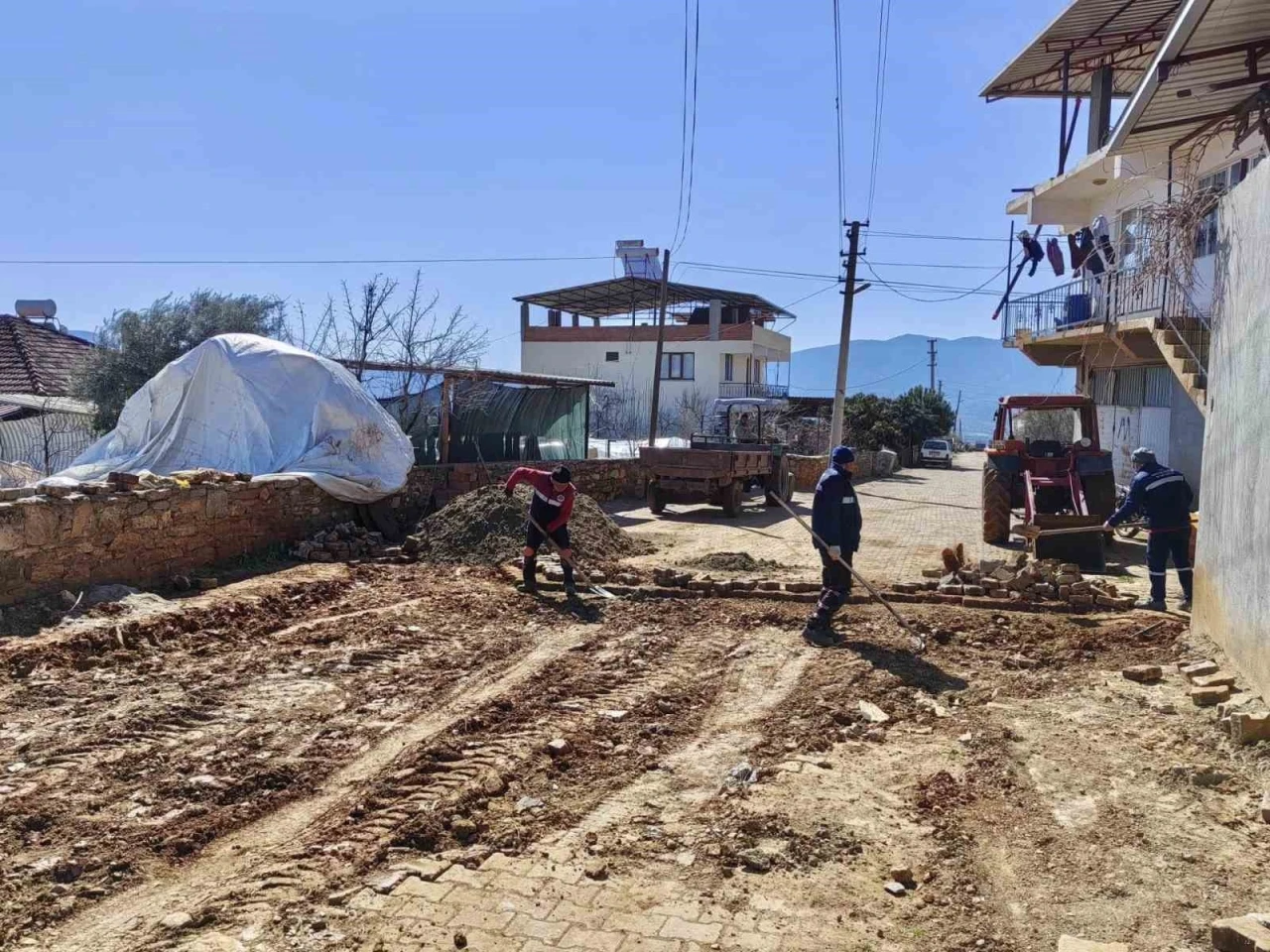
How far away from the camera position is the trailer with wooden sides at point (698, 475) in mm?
16703

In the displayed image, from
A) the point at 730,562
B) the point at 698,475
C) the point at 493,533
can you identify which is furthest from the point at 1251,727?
the point at 698,475

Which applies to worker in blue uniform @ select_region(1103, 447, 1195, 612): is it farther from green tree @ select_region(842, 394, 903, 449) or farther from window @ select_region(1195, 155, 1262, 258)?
green tree @ select_region(842, 394, 903, 449)

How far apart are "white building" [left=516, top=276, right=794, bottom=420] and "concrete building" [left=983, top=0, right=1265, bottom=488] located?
Result: 21676mm

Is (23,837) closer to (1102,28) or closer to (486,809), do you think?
(486,809)

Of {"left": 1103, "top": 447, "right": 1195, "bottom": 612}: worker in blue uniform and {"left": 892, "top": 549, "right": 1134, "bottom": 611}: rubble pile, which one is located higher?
{"left": 1103, "top": 447, "right": 1195, "bottom": 612}: worker in blue uniform

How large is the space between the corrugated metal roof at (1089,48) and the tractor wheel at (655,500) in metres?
11.9

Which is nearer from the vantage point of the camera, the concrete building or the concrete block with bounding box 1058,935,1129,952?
the concrete block with bounding box 1058,935,1129,952

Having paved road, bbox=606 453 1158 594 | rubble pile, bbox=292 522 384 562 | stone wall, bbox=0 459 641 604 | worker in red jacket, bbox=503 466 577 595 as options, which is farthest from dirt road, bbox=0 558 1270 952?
paved road, bbox=606 453 1158 594

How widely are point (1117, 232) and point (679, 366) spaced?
2816 centimetres

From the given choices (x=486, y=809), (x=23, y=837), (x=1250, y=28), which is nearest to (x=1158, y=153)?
(x=1250, y=28)

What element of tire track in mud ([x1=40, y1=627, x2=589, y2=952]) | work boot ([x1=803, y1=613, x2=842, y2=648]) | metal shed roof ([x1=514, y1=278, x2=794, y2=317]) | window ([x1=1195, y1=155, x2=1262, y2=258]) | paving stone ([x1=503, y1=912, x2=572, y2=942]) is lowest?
tire track in mud ([x1=40, y1=627, x2=589, y2=952])

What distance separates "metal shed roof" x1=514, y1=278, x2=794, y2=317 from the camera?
41375 mm

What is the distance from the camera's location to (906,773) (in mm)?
5027

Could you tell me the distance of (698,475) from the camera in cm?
1675
